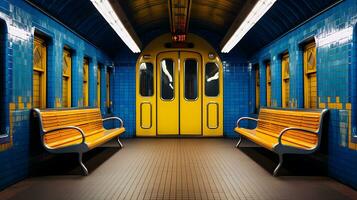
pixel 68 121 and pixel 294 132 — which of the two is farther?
pixel 68 121

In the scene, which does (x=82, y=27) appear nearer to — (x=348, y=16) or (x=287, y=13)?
(x=287, y=13)

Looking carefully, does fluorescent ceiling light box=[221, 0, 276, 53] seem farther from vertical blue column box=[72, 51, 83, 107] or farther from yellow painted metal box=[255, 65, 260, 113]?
vertical blue column box=[72, 51, 83, 107]

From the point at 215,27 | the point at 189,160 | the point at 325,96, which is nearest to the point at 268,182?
→ the point at 325,96

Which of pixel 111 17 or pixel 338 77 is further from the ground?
pixel 111 17

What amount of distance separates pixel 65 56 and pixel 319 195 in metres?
5.60

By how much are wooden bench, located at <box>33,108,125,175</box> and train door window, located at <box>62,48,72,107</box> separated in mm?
517

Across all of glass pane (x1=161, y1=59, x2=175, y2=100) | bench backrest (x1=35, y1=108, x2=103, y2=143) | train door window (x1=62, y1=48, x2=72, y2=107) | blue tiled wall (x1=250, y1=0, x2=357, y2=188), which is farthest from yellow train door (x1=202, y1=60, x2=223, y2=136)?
blue tiled wall (x1=250, y1=0, x2=357, y2=188)

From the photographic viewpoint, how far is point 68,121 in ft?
20.9

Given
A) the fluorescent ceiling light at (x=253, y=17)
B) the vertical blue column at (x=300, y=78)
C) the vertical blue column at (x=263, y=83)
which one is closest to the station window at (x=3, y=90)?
the fluorescent ceiling light at (x=253, y=17)

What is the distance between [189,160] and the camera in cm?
686

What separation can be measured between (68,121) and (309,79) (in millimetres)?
4535

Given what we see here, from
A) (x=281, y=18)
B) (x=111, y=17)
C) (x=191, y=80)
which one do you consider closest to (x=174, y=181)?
(x=111, y=17)

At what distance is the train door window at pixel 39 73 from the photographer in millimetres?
6137

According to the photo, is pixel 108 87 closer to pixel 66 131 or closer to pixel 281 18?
pixel 66 131
